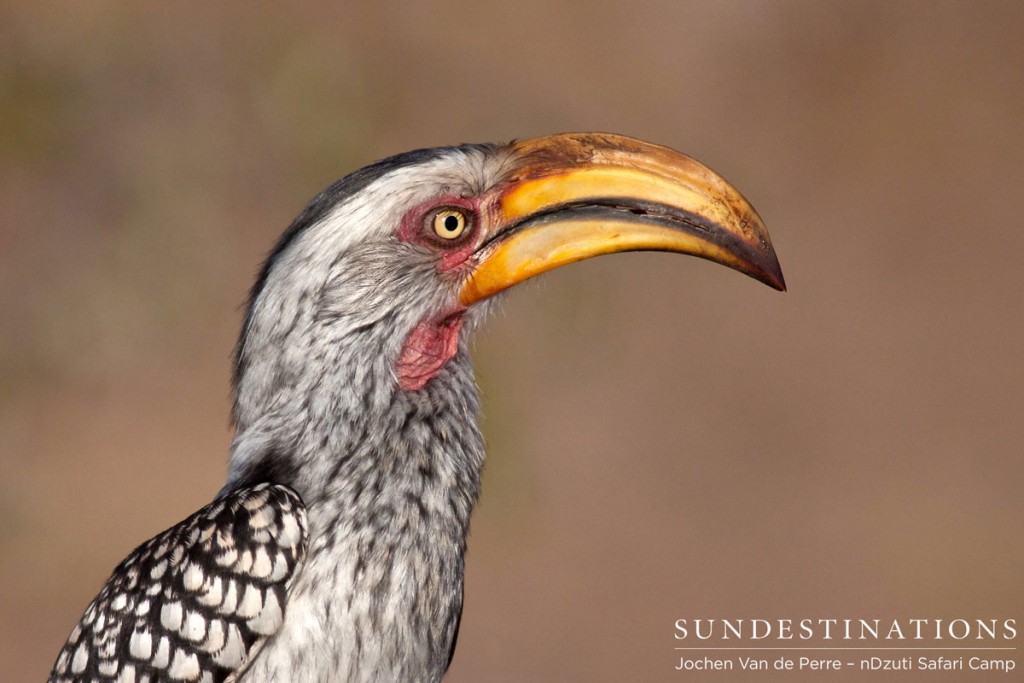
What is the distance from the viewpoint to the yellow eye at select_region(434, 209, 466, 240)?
10.3 feet

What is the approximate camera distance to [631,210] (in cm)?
302

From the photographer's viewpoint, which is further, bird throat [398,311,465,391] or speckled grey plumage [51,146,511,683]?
bird throat [398,311,465,391]

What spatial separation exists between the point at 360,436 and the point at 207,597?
573 millimetres

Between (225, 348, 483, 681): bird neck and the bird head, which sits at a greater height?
the bird head

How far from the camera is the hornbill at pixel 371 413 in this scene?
2.83 meters

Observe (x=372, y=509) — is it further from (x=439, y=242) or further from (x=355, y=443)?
(x=439, y=242)

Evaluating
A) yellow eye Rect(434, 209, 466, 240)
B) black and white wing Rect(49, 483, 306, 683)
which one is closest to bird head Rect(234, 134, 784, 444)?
yellow eye Rect(434, 209, 466, 240)

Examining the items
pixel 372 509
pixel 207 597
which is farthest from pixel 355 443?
pixel 207 597

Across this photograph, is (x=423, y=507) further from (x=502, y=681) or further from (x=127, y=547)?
(x=127, y=547)

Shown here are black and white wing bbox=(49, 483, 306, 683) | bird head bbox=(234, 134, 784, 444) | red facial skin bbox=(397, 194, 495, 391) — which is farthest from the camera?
red facial skin bbox=(397, 194, 495, 391)

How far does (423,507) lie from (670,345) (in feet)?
25.0

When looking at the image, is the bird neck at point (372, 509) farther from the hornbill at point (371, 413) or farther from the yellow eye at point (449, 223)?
the yellow eye at point (449, 223)

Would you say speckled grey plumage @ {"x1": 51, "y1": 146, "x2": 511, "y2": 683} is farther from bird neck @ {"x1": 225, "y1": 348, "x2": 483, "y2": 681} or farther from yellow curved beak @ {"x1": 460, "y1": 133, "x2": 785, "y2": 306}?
yellow curved beak @ {"x1": 460, "y1": 133, "x2": 785, "y2": 306}

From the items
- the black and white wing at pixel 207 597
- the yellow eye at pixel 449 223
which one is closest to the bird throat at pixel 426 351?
the yellow eye at pixel 449 223
